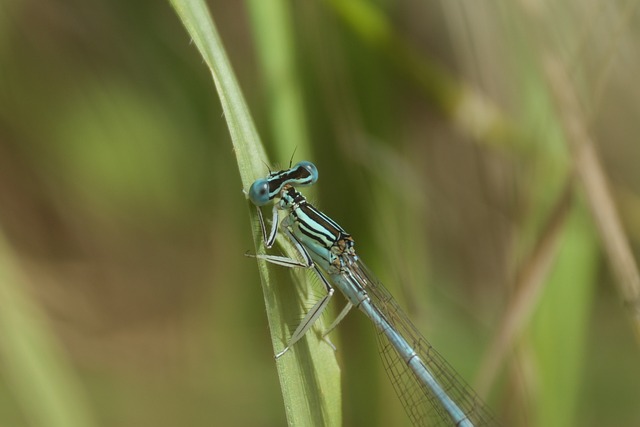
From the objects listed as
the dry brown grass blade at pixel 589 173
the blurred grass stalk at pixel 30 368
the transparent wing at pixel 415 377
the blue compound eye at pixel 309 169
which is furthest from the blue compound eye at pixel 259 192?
the dry brown grass blade at pixel 589 173

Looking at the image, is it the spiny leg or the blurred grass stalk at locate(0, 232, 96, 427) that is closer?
the spiny leg

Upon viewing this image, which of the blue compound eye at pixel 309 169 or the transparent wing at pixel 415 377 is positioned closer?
the blue compound eye at pixel 309 169

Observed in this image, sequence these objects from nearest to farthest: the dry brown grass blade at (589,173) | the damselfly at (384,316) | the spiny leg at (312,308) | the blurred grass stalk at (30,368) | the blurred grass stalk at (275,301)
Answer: the blurred grass stalk at (275,301), the spiny leg at (312,308), the blurred grass stalk at (30,368), the damselfly at (384,316), the dry brown grass blade at (589,173)

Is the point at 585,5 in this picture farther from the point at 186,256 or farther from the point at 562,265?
the point at 186,256

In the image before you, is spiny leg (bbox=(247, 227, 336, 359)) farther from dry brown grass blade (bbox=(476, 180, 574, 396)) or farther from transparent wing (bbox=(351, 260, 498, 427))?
dry brown grass blade (bbox=(476, 180, 574, 396))

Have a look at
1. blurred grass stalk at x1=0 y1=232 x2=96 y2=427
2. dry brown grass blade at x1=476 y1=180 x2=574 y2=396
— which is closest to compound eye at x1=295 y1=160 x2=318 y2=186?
dry brown grass blade at x1=476 y1=180 x2=574 y2=396

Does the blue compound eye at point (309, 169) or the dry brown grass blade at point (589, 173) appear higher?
the blue compound eye at point (309, 169)

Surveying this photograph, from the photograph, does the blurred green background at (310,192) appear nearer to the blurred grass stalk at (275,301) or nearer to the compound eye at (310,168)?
the compound eye at (310,168)
